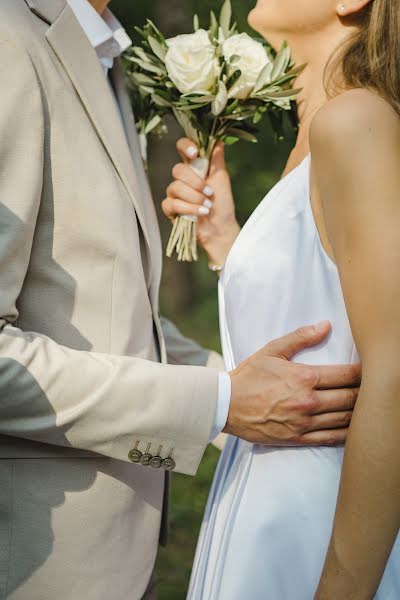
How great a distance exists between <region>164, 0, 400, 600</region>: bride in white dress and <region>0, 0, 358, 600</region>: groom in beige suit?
13 centimetres

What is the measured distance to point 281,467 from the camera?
2162 mm

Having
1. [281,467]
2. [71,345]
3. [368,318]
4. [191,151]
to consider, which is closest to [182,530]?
[191,151]

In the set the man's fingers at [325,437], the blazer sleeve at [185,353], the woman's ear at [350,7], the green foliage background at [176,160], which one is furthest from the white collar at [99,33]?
the green foliage background at [176,160]

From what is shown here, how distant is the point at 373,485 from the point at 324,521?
0.92ft

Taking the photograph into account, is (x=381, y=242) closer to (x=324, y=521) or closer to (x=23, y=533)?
(x=324, y=521)

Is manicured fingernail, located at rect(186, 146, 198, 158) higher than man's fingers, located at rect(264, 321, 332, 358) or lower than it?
higher

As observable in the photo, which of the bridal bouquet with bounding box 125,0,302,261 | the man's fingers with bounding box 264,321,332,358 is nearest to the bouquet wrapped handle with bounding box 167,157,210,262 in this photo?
the bridal bouquet with bounding box 125,0,302,261

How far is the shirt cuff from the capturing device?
6.95 feet

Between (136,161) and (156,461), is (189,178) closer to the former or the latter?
(136,161)

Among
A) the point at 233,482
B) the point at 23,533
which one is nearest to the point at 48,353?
the point at 23,533

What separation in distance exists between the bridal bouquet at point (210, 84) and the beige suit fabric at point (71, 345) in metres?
0.51

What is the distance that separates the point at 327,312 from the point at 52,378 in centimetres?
76

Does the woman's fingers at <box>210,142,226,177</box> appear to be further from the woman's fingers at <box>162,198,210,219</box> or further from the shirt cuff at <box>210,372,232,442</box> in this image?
the shirt cuff at <box>210,372,232,442</box>

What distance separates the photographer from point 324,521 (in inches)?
82.4
